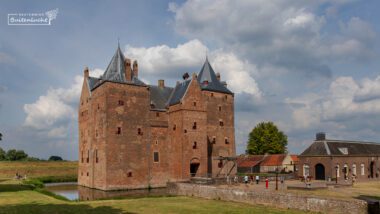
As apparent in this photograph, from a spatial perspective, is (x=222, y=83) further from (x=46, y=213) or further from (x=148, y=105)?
(x=46, y=213)

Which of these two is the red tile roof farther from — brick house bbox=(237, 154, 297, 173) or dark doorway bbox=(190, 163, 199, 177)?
dark doorway bbox=(190, 163, 199, 177)

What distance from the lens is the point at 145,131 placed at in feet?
133

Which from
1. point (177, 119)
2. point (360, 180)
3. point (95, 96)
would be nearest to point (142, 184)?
point (177, 119)

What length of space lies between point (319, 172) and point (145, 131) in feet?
65.6

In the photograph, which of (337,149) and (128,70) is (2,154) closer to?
(128,70)

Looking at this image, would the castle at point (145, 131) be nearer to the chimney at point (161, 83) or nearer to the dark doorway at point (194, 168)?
the dark doorway at point (194, 168)

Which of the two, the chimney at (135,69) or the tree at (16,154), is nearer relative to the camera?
the chimney at (135,69)

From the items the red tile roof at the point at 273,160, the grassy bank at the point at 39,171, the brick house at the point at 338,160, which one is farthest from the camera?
the red tile roof at the point at 273,160

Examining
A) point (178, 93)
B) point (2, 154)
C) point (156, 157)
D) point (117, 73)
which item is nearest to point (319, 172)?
point (156, 157)

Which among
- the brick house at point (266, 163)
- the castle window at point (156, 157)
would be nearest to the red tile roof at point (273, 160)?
the brick house at point (266, 163)

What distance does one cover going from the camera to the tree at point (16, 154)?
10049 centimetres

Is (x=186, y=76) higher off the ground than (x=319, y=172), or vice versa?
(x=186, y=76)

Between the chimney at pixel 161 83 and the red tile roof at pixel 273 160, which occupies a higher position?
the chimney at pixel 161 83

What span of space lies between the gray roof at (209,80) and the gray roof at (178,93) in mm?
2924
